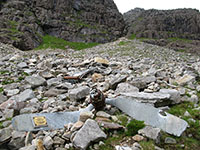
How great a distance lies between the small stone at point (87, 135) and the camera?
3470 millimetres

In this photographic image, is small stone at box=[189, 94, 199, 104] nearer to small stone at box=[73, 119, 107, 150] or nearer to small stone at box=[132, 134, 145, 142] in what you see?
small stone at box=[132, 134, 145, 142]

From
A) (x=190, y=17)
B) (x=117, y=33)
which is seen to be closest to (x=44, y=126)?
(x=117, y=33)

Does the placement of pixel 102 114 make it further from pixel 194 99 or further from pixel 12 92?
pixel 12 92

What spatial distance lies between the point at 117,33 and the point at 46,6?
3539 cm

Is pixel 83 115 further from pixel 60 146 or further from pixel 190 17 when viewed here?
pixel 190 17

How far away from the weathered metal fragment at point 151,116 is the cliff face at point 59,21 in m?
41.4

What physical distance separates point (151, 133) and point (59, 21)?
7291cm

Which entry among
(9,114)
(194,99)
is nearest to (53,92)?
(9,114)

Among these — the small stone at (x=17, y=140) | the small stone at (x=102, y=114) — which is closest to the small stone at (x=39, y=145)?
the small stone at (x=17, y=140)

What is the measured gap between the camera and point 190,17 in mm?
88375

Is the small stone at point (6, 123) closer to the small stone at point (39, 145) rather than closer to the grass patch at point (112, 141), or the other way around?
the small stone at point (39, 145)

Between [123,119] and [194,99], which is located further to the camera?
[194,99]

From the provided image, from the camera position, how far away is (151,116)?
4.25 meters

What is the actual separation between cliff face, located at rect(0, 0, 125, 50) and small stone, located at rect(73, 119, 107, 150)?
4204cm
